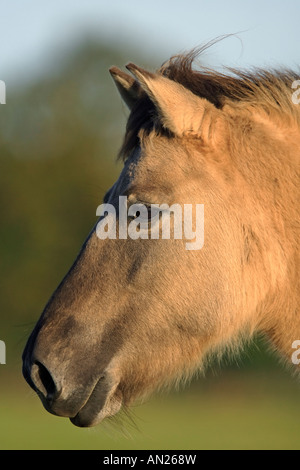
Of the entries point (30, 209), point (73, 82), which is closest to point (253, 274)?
point (30, 209)

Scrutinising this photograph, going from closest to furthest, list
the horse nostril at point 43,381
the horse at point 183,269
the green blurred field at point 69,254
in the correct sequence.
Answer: the horse nostril at point 43,381
the horse at point 183,269
the green blurred field at point 69,254

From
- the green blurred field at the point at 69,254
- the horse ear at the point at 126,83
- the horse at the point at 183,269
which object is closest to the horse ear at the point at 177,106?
the horse at the point at 183,269

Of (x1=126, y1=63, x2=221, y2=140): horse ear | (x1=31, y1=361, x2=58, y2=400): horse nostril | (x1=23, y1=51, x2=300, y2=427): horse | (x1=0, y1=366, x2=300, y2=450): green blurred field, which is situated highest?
(x1=126, y1=63, x2=221, y2=140): horse ear

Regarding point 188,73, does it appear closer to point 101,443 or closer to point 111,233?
point 111,233

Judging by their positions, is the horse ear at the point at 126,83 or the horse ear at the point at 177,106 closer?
the horse ear at the point at 177,106

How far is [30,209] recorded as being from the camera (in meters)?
29.0

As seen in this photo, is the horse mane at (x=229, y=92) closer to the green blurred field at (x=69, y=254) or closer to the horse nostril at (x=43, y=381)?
the horse nostril at (x=43, y=381)

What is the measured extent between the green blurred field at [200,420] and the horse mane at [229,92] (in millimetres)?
6940

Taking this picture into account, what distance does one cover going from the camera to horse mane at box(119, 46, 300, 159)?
4191mm

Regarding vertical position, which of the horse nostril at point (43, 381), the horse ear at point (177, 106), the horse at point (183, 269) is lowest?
the horse nostril at point (43, 381)

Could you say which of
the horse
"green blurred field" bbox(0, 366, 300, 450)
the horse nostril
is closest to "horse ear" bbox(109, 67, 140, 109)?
the horse

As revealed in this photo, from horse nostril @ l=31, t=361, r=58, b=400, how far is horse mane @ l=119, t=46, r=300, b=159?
153 centimetres

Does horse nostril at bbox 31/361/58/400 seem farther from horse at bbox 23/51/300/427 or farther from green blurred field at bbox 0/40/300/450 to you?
green blurred field at bbox 0/40/300/450

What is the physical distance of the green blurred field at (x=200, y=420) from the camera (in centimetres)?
1545
